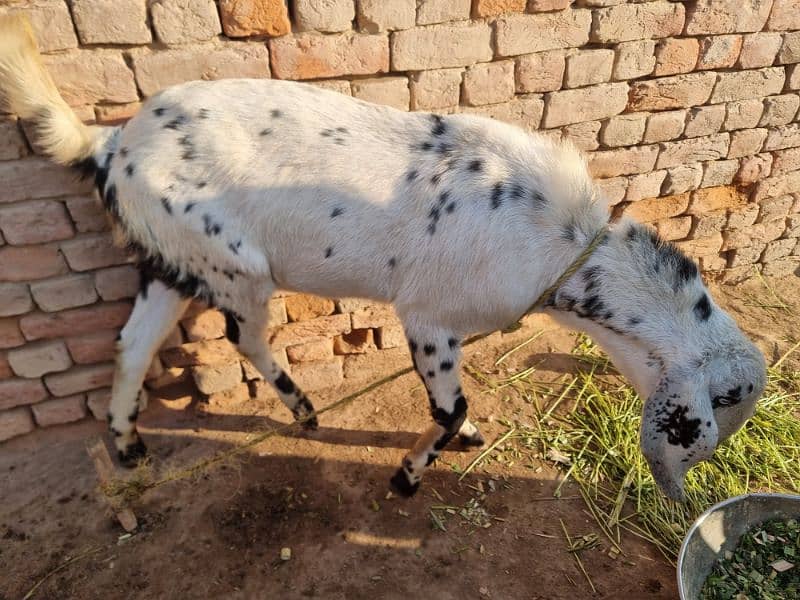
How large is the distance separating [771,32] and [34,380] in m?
4.42

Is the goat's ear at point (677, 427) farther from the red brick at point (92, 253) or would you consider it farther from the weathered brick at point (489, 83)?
the red brick at point (92, 253)

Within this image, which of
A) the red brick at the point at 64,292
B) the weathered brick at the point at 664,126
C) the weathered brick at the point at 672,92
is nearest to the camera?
the red brick at the point at 64,292

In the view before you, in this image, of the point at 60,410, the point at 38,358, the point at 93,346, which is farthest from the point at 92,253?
the point at 60,410

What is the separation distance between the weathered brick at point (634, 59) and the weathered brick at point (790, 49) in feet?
3.00

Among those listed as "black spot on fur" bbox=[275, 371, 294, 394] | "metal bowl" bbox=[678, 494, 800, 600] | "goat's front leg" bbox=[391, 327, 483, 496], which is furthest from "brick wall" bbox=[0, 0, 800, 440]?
"metal bowl" bbox=[678, 494, 800, 600]

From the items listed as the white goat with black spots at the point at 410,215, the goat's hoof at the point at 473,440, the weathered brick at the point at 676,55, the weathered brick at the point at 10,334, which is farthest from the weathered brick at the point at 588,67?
the weathered brick at the point at 10,334

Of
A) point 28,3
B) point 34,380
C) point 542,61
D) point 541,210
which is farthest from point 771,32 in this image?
point 34,380

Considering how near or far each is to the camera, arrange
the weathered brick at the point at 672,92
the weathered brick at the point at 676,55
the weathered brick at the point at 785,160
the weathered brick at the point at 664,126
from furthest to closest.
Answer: the weathered brick at the point at 785,160 < the weathered brick at the point at 664,126 < the weathered brick at the point at 672,92 < the weathered brick at the point at 676,55

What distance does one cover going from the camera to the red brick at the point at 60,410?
9.56ft

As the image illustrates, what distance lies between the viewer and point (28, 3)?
208 cm

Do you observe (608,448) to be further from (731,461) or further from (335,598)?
(335,598)

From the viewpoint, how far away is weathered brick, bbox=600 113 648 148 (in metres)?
3.24

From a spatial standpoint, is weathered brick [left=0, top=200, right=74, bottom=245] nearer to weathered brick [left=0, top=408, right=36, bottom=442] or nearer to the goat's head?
weathered brick [left=0, top=408, right=36, bottom=442]

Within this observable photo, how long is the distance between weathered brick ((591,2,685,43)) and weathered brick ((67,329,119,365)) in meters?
2.89
